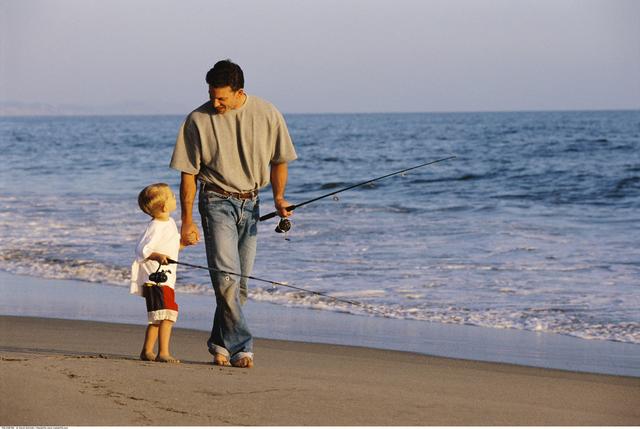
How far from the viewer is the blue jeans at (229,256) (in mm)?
4695

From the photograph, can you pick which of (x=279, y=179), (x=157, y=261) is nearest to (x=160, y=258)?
(x=157, y=261)

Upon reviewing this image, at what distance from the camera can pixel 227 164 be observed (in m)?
4.69

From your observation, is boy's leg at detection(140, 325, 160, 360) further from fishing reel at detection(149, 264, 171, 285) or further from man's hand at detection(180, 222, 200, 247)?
man's hand at detection(180, 222, 200, 247)

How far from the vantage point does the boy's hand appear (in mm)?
4766

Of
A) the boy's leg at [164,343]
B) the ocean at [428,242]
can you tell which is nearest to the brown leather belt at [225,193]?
the boy's leg at [164,343]

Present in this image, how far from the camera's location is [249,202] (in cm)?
475

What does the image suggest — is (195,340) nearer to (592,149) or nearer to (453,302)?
(453,302)

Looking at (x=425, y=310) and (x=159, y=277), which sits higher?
(x=159, y=277)

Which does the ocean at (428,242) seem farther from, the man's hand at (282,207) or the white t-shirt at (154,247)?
the white t-shirt at (154,247)

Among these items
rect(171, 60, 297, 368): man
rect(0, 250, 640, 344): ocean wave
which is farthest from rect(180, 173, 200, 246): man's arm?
rect(0, 250, 640, 344): ocean wave

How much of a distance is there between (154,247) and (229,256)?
0.36 metres

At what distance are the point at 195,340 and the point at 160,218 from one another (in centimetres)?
131

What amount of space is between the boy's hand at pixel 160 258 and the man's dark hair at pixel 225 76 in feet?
2.70

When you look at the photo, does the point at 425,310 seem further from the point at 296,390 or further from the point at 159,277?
the point at 296,390
